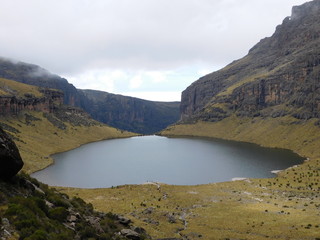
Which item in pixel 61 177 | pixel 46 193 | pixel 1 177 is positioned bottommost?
pixel 61 177

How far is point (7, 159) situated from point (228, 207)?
4671 centimetres

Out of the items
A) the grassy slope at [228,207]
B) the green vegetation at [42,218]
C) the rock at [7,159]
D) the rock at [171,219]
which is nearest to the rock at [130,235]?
the green vegetation at [42,218]

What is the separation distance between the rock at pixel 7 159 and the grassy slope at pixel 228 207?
21393 millimetres

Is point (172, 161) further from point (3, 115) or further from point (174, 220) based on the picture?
point (3, 115)

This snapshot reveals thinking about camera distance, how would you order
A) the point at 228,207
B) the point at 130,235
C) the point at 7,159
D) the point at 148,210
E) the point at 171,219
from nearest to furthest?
the point at 7,159
the point at 130,235
the point at 171,219
the point at 148,210
the point at 228,207

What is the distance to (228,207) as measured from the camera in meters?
63.3

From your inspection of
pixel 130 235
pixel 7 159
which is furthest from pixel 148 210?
pixel 7 159

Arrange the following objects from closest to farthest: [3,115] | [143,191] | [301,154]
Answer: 1. [143,191]
2. [301,154]
3. [3,115]

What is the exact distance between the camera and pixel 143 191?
265 ft

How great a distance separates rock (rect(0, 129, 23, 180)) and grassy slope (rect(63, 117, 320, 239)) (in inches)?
842

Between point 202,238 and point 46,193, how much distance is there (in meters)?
21.9

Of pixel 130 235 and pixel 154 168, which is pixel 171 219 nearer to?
pixel 130 235

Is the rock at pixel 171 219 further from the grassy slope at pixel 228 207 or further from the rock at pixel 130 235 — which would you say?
the rock at pixel 130 235

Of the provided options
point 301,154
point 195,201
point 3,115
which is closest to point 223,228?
point 195,201
